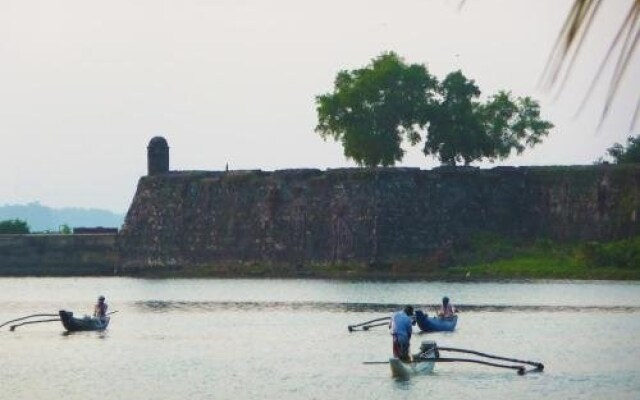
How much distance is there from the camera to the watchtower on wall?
10432 centimetres

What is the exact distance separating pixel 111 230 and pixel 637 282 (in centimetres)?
4096

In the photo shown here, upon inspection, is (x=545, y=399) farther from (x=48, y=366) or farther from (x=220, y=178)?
(x=220, y=178)

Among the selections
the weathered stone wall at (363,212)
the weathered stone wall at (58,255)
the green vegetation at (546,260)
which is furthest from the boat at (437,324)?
the weathered stone wall at (58,255)

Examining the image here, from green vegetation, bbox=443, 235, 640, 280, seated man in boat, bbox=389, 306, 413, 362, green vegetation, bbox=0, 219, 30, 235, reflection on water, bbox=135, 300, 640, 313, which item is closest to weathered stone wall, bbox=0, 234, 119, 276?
green vegetation, bbox=0, 219, 30, 235

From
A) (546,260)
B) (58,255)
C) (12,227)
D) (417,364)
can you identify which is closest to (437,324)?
(417,364)

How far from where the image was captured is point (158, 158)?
105 m

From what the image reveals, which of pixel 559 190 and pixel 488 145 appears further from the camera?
pixel 488 145

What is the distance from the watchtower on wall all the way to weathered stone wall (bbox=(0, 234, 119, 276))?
5593 mm

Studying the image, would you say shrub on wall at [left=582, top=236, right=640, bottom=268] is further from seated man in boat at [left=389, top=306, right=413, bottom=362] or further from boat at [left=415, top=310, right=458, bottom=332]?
seated man in boat at [left=389, top=306, right=413, bottom=362]

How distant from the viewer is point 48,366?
4128 centimetres

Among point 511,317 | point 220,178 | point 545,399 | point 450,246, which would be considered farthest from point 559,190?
point 545,399

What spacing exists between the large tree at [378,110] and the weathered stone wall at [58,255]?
16.3 meters

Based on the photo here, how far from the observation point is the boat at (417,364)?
34.8 m

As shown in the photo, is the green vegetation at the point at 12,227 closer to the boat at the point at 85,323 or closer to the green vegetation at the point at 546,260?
the green vegetation at the point at 546,260
